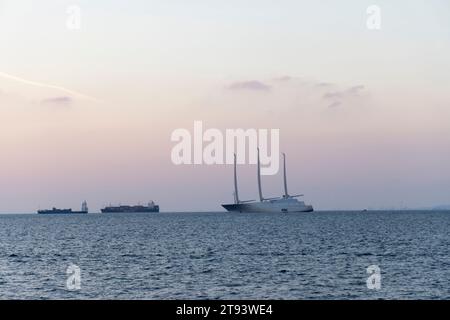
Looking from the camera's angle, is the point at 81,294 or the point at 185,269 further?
the point at 185,269

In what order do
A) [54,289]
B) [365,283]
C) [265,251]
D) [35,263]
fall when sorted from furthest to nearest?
[265,251] < [35,263] < [365,283] < [54,289]

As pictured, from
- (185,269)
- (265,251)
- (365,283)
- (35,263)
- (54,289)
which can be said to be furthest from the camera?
(265,251)

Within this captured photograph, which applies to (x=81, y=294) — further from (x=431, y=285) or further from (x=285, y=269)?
(x=431, y=285)

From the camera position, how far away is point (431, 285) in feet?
180

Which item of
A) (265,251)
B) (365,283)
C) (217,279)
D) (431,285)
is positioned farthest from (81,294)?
(265,251)
